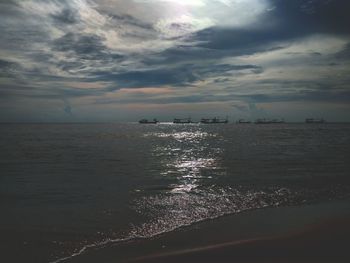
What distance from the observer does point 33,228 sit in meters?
9.67

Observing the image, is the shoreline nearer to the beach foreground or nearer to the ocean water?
the beach foreground

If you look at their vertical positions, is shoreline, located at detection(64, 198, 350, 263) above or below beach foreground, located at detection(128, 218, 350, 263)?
below

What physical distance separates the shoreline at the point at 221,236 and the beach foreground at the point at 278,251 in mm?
22

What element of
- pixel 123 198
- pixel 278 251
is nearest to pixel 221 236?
pixel 278 251

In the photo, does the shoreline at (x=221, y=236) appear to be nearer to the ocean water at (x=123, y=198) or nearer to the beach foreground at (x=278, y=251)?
the beach foreground at (x=278, y=251)

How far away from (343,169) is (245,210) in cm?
1385

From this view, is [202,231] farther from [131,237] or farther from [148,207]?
[148,207]

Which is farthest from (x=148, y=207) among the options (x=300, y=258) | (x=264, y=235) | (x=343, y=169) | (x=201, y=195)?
(x=343, y=169)

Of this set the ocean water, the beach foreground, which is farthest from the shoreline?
the ocean water

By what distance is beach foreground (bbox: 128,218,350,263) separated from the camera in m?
7.06

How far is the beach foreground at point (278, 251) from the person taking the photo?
7.06 metres

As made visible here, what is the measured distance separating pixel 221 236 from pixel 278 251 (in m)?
1.71

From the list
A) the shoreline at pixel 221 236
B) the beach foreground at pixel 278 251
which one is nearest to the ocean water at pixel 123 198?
the shoreline at pixel 221 236

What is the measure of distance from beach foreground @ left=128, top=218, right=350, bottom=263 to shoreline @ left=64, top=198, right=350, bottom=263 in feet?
0.07
